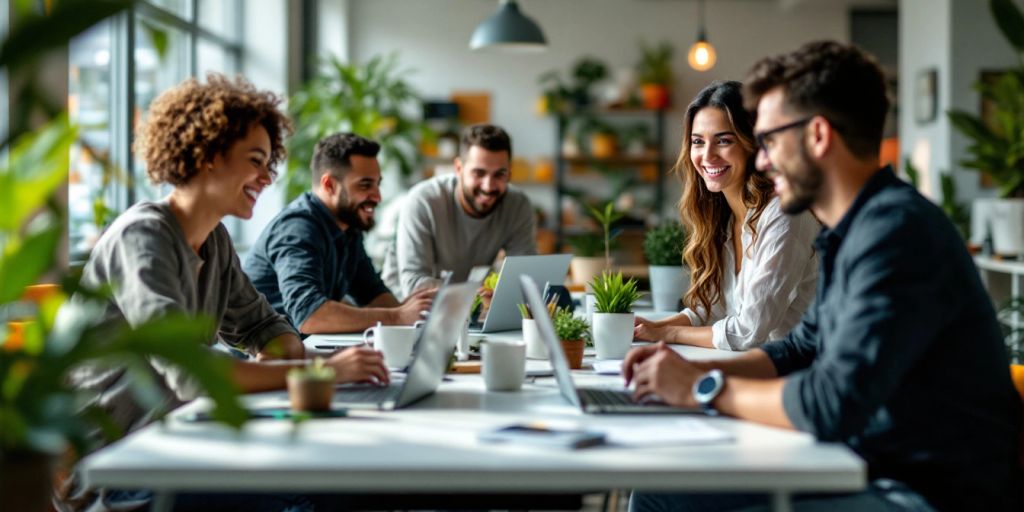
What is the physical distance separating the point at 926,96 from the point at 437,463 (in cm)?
759

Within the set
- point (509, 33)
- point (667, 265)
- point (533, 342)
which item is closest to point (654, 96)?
point (509, 33)

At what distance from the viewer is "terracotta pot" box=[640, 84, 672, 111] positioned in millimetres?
9453

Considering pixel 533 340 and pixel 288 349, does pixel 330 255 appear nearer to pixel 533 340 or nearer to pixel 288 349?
pixel 288 349

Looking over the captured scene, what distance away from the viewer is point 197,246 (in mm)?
2291

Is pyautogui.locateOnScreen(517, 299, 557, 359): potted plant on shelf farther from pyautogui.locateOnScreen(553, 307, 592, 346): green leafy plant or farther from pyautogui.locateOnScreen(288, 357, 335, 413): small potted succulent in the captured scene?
pyautogui.locateOnScreen(288, 357, 335, 413): small potted succulent

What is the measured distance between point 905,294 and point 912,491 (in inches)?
11.5

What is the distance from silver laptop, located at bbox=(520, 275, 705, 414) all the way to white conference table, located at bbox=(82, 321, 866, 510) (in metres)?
0.18

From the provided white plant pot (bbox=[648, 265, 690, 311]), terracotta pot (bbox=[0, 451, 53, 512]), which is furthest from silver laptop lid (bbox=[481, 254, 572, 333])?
terracotta pot (bbox=[0, 451, 53, 512])

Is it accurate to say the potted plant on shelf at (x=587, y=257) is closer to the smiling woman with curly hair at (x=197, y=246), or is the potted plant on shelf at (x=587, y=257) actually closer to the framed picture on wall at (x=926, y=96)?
the smiling woman with curly hair at (x=197, y=246)

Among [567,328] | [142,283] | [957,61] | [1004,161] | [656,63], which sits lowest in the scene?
[567,328]

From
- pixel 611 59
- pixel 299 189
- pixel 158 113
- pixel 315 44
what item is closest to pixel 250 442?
pixel 158 113

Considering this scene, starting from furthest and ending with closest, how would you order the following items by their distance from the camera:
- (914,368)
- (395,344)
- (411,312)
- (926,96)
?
(926,96)
(411,312)
(395,344)
(914,368)

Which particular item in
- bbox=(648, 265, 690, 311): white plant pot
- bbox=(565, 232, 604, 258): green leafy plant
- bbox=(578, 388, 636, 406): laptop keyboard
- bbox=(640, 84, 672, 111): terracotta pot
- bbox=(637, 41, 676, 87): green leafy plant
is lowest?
bbox=(578, 388, 636, 406): laptop keyboard

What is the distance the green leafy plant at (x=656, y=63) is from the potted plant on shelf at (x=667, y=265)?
6107 millimetres
